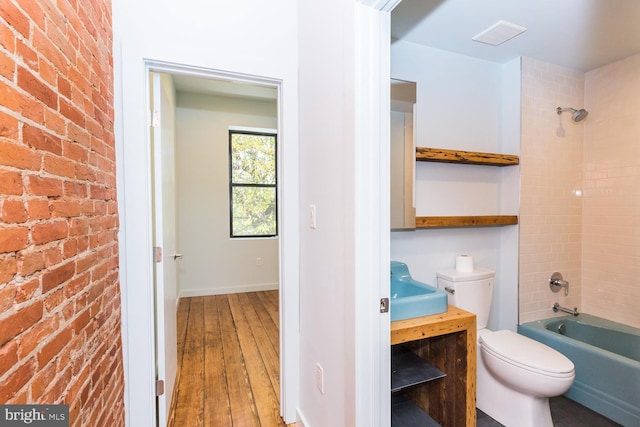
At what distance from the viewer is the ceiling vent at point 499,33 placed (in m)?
1.82

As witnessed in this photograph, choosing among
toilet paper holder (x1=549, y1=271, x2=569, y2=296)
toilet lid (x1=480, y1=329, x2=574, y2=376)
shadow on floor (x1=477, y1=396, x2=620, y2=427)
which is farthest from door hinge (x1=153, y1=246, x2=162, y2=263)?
toilet paper holder (x1=549, y1=271, x2=569, y2=296)

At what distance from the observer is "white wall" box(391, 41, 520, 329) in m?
2.04

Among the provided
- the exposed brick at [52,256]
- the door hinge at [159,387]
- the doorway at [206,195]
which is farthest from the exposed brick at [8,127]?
the doorway at [206,195]

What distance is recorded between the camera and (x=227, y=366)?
2.33m

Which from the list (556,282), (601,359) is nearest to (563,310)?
(556,282)

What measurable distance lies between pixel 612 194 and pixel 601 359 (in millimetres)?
1285

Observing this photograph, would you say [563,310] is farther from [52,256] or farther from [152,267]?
[52,256]

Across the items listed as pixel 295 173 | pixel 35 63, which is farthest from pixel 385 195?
pixel 35 63

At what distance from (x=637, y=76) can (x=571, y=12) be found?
1.04 meters

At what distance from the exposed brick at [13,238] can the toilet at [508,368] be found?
80.2 inches

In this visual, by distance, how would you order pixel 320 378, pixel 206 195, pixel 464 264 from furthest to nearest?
1. pixel 206 195
2. pixel 464 264
3. pixel 320 378

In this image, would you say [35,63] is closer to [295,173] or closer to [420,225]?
[295,173]

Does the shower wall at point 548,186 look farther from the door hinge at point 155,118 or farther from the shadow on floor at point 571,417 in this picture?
the door hinge at point 155,118

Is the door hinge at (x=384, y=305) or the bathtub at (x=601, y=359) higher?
the door hinge at (x=384, y=305)
